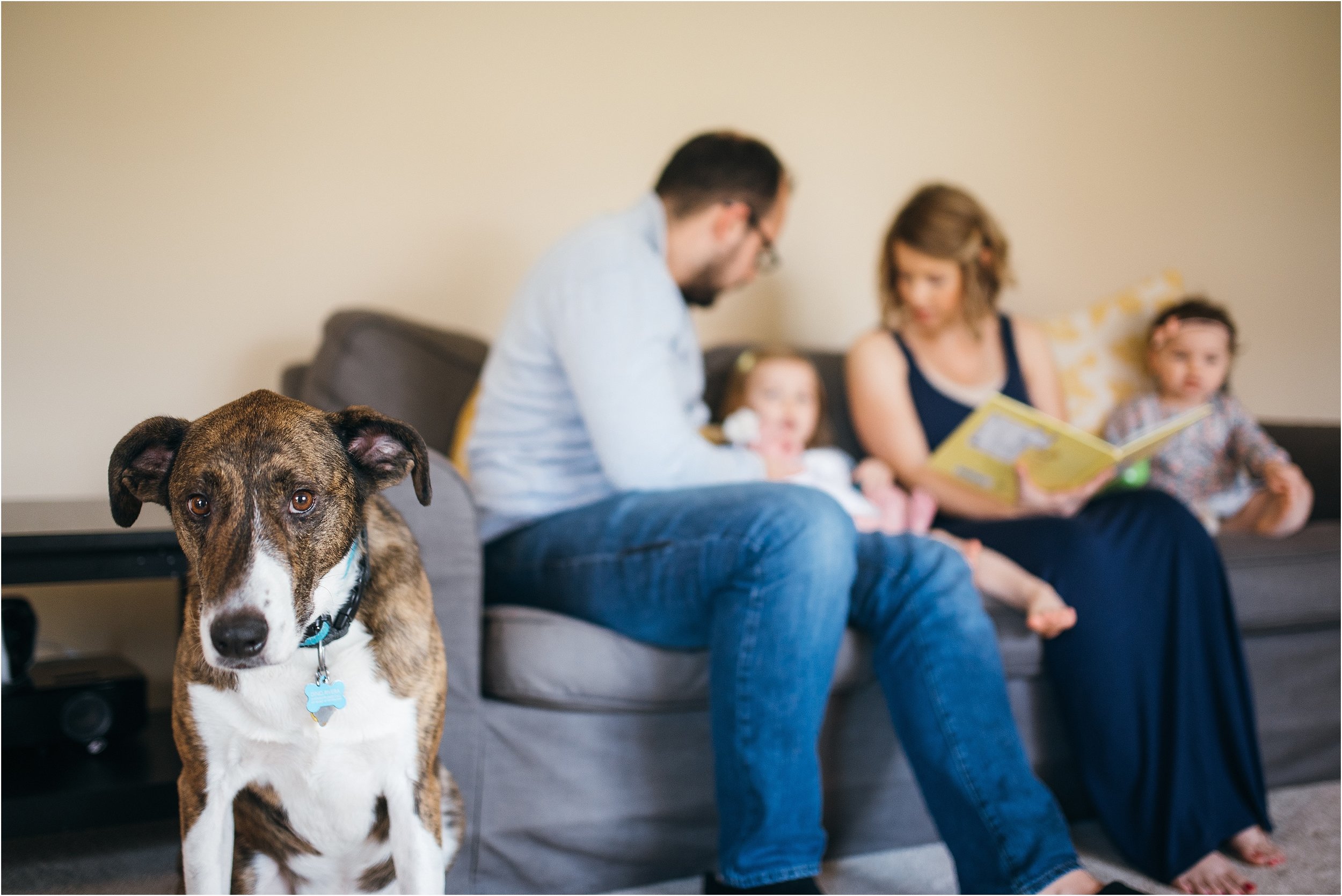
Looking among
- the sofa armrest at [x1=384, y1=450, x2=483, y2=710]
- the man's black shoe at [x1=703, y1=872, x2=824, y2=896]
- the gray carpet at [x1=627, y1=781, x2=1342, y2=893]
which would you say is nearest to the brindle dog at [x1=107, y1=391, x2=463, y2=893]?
the sofa armrest at [x1=384, y1=450, x2=483, y2=710]

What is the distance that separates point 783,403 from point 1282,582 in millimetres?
1016

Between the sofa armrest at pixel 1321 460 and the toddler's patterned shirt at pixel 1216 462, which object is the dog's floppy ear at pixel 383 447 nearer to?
the toddler's patterned shirt at pixel 1216 462

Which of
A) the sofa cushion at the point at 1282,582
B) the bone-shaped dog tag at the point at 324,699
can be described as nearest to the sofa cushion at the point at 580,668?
the bone-shaped dog tag at the point at 324,699

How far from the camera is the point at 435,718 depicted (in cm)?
91

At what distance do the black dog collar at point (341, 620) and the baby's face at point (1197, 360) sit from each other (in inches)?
77.5

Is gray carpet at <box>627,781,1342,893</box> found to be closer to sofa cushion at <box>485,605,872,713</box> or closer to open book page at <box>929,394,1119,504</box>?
sofa cushion at <box>485,605,872,713</box>

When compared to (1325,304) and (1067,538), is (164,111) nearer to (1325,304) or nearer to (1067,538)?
(1067,538)

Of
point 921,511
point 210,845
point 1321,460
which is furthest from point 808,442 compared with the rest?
point 210,845

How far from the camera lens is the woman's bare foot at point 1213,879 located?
4.44 ft

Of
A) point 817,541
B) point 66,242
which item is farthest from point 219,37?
point 817,541

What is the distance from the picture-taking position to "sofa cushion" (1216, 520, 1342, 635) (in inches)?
67.2

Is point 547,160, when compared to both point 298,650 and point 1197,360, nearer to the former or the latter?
point 1197,360

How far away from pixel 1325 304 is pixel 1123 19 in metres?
1.21

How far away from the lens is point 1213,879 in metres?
1.36
